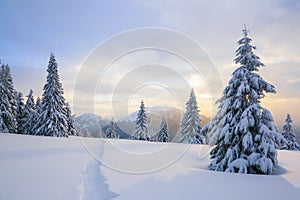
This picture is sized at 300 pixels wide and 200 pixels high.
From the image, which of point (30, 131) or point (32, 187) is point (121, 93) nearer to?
point (32, 187)

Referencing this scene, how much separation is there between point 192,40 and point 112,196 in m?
9.45

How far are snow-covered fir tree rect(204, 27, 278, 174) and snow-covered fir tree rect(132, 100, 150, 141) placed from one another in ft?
96.7

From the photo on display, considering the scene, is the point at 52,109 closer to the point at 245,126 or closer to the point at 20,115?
the point at 20,115

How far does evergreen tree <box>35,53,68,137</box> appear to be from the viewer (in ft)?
94.3

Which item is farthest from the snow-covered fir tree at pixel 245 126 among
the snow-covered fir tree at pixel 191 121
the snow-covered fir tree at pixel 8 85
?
the snow-covered fir tree at pixel 8 85

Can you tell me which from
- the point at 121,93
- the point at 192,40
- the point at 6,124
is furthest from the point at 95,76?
the point at 6,124

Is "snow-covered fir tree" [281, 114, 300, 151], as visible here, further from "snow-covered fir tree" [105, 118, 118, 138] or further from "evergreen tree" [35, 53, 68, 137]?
"snow-covered fir tree" [105, 118, 118, 138]

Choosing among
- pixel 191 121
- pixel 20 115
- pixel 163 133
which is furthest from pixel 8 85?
pixel 191 121

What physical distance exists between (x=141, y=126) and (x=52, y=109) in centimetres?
1729

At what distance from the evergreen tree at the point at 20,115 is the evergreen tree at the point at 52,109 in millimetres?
8817

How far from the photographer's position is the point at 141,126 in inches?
1622

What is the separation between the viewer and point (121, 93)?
43.6ft

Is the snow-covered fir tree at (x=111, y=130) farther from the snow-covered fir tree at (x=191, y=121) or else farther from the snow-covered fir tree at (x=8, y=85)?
the snow-covered fir tree at (x=191, y=121)

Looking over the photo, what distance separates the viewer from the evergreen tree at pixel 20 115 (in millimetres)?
36031
